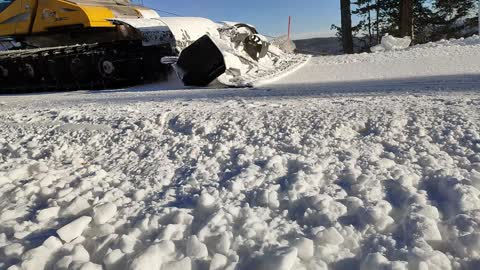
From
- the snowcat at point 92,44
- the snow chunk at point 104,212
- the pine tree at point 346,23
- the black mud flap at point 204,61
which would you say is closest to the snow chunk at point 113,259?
the snow chunk at point 104,212

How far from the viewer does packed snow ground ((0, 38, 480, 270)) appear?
1986 millimetres

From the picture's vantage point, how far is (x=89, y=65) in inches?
324

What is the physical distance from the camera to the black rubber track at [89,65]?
8031 mm

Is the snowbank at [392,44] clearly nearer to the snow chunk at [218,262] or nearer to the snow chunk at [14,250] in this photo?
the snow chunk at [218,262]

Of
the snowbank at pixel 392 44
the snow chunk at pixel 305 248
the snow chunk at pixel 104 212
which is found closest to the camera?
the snow chunk at pixel 305 248

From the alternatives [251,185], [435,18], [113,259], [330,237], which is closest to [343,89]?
[251,185]

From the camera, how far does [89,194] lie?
8.84 ft

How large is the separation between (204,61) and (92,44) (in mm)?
2664

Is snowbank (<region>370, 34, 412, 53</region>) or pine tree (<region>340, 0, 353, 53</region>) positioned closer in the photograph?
snowbank (<region>370, 34, 412, 53</region>)

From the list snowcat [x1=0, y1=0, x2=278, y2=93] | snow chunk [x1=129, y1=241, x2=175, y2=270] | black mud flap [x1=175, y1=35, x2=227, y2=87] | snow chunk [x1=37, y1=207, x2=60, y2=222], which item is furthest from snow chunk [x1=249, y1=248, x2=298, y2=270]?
snowcat [x1=0, y1=0, x2=278, y2=93]

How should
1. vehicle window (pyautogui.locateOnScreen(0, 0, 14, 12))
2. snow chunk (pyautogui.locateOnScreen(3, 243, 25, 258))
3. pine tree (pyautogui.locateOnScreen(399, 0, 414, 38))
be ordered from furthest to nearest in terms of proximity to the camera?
pine tree (pyautogui.locateOnScreen(399, 0, 414, 38)), vehicle window (pyautogui.locateOnScreen(0, 0, 14, 12)), snow chunk (pyautogui.locateOnScreen(3, 243, 25, 258))

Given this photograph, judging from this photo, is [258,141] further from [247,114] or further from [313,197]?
[313,197]

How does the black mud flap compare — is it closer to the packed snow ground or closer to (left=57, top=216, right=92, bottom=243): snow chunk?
the packed snow ground

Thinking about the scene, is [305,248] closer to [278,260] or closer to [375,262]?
[278,260]
